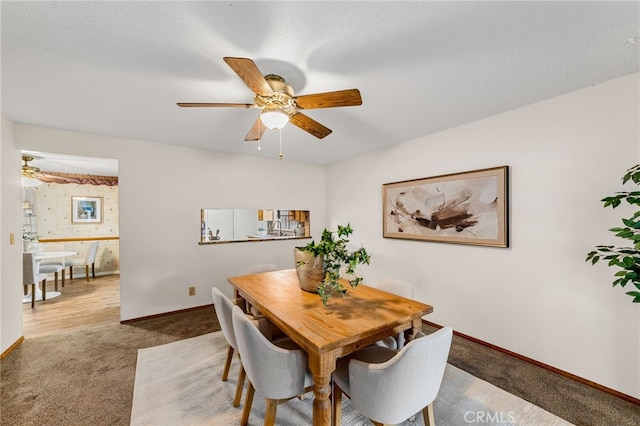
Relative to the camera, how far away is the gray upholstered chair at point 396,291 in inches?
71.2

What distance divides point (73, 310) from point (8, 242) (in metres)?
1.59

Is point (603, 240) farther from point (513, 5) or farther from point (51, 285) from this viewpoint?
point (51, 285)

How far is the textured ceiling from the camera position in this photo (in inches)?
48.8

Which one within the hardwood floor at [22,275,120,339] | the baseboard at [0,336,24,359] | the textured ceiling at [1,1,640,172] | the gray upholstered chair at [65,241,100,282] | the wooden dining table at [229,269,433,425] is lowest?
the hardwood floor at [22,275,120,339]

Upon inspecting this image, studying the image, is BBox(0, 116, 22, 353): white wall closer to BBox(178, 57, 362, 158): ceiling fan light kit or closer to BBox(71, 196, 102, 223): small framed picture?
BBox(178, 57, 362, 158): ceiling fan light kit

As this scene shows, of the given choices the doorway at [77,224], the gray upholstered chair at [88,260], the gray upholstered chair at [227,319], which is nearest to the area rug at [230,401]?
the gray upholstered chair at [227,319]

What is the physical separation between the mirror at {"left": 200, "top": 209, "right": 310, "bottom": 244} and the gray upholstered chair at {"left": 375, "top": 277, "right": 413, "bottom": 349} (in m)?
2.58

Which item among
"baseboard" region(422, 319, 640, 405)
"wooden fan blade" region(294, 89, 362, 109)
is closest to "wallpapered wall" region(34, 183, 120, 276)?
"wooden fan blade" region(294, 89, 362, 109)

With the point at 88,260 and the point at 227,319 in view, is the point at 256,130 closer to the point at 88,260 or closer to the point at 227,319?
the point at 227,319

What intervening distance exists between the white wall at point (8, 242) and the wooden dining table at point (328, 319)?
7.66 ft

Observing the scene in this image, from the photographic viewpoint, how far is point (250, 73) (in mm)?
1373

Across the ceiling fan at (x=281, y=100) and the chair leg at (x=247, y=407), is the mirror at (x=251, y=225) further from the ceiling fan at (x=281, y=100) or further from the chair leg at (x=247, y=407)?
the chair leg at (x=247, y=407)

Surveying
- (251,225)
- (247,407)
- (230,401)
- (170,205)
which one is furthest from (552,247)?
(170,205)

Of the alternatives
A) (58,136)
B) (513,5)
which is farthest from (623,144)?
(58,136)
